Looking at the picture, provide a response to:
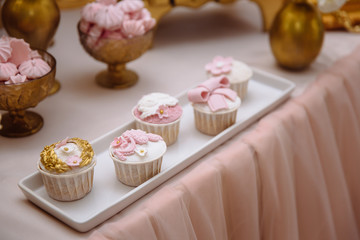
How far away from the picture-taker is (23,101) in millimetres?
933

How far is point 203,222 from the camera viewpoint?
2.88 ft

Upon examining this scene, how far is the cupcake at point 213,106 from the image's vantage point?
3.30ft

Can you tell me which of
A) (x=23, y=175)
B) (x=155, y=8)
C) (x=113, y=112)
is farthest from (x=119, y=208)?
(x=155, y=8)

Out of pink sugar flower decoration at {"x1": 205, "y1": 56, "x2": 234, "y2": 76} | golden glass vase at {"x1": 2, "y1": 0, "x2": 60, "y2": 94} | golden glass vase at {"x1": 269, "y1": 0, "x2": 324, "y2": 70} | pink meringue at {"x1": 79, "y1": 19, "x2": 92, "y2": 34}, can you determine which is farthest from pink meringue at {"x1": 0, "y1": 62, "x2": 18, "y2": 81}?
golden glass vase at {"x1": 269, "y1": 0, "x2": 324, "y2": 70}

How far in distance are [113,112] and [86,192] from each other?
32cm

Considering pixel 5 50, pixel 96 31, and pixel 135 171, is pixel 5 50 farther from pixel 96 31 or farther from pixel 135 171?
pixel 135 171

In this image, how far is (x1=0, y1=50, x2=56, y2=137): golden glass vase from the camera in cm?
91

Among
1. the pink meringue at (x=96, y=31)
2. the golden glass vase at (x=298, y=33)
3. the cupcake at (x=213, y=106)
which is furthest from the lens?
the golden glass vase at (x=298, y=33)

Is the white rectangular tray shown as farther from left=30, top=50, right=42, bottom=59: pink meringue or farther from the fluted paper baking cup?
left=30, top=50, right=42, bottom=59: pink meringue

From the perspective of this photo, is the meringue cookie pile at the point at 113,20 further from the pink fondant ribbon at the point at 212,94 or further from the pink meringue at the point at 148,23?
the pink fondant ribbon at the point at 212,94

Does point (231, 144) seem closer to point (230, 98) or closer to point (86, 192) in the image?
point (230, 98)

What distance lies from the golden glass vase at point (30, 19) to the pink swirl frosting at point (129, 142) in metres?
0.37

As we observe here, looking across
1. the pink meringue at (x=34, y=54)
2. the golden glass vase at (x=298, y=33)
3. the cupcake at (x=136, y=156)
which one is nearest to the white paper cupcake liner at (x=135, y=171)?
the cupcake at (x=136, y=156)

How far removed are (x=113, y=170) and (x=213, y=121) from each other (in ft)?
0.84
